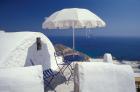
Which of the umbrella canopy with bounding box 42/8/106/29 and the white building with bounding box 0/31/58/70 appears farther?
the umbrella canopy with bounding box 42/8/106/29

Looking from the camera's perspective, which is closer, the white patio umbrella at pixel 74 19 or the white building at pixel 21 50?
the white building at pixel 21 50

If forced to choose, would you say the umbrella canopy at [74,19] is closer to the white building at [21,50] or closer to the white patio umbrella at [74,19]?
the white patio umbrella at [74,19]

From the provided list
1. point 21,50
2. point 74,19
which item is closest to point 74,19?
point 74,19

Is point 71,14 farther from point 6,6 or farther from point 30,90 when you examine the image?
point 6,6

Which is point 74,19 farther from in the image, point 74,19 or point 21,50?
point 21,50

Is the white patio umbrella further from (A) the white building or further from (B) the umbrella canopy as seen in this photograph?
(A) the white building

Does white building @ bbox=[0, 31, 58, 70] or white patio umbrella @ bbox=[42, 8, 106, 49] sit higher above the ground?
white patio umbrella @ bbox=[42, 8, 106, 49]

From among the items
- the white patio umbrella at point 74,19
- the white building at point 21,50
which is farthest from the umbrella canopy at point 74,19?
the white building at point 21,50

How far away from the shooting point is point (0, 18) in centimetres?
5759

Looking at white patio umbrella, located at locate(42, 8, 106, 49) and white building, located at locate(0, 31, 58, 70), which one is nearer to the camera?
white building, located at locate(0, 31, 58, 70)

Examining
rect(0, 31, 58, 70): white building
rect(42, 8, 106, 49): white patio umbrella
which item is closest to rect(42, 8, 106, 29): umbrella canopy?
rect(42, 8, 106, 49): white patio umbrella

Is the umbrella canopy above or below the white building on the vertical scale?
above

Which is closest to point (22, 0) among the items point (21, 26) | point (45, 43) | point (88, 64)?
point (21, 26)

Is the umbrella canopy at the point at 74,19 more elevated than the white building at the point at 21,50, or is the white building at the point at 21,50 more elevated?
the umbrella canopy at the point at 74,19
